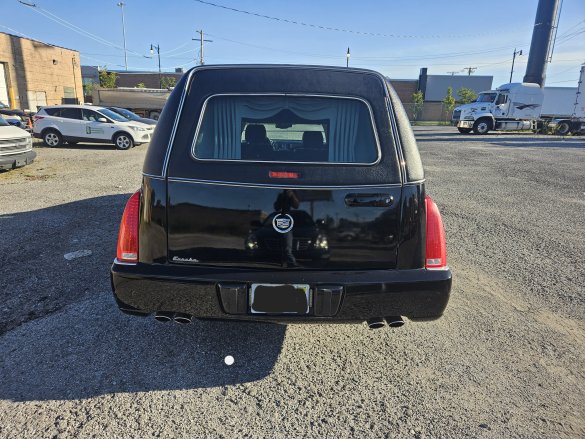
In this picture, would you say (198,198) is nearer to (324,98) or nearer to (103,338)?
(324,98)

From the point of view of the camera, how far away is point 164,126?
234 centimetres

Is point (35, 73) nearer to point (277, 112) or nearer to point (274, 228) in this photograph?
point (277, 112)

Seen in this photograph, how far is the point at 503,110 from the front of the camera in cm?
2647

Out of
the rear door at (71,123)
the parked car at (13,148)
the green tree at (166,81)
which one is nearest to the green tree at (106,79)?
the green tree at (166,81)

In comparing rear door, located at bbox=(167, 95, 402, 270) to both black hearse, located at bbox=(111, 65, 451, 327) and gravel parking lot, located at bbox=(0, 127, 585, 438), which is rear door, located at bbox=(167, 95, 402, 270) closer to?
black hearse, located at bbox=(111, 65, 451, 327)

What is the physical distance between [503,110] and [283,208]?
96.3ft

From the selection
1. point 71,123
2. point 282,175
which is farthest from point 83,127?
point 282,175

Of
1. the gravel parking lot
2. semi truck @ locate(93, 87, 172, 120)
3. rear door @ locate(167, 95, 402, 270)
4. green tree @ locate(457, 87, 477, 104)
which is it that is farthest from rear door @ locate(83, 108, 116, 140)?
green tree @ locate(457, 87, 477, 104)

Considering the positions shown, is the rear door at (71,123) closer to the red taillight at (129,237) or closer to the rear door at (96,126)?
the rear door at (96,126)

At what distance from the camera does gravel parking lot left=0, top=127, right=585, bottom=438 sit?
2117mm

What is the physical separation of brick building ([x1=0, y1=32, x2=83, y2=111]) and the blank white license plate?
38.0 metres

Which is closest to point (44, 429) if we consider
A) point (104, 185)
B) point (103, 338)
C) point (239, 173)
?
point (103, 338)

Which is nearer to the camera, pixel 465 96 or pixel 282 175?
pixel 282 175

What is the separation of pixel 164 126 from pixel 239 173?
59 cm
